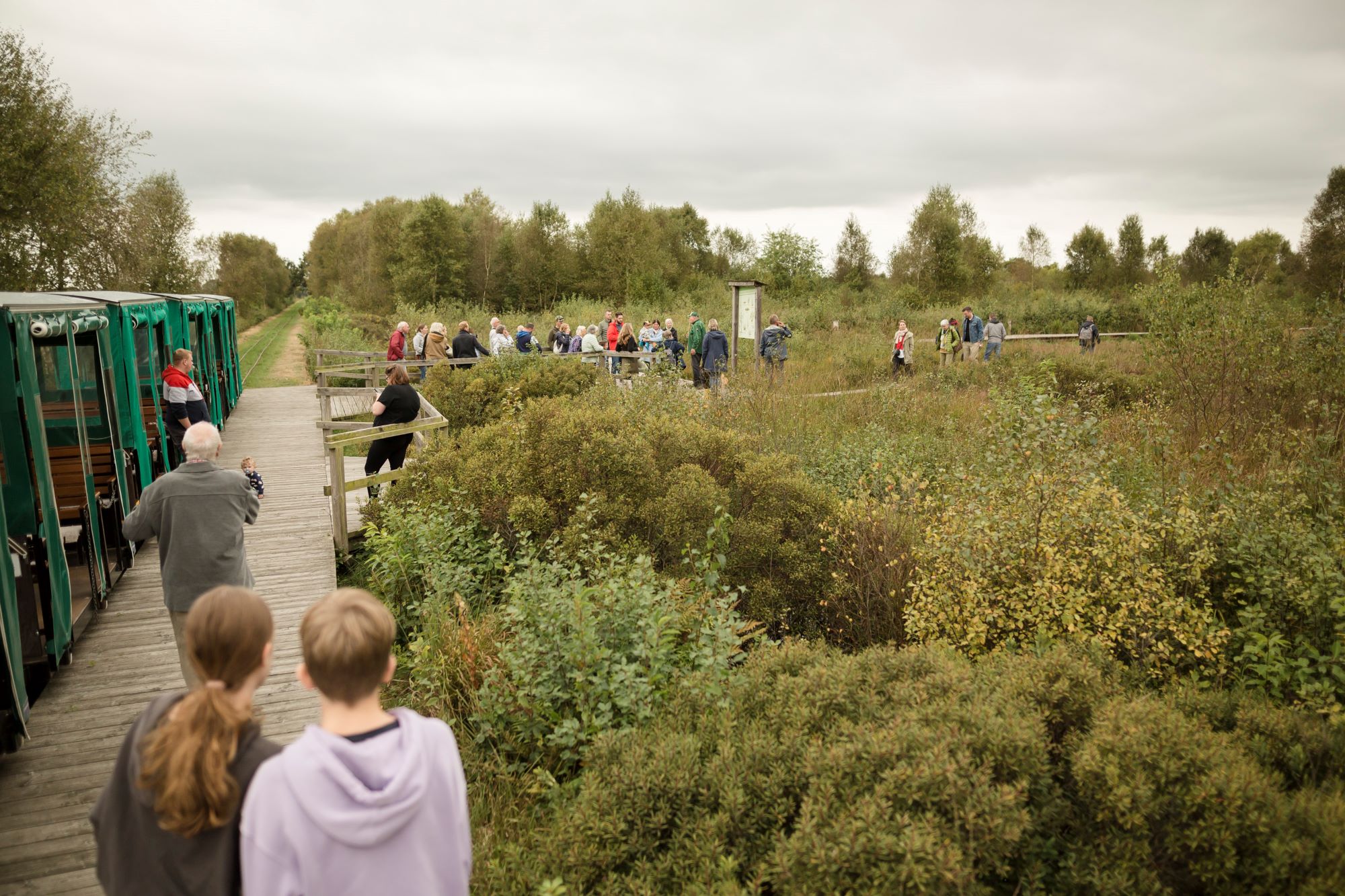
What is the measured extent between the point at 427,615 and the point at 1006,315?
32.8 metres

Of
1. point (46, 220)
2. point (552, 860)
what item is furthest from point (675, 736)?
point (46, 220)

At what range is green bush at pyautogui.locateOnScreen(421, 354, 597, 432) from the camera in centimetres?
1298

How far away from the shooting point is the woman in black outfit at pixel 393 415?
29.2ft

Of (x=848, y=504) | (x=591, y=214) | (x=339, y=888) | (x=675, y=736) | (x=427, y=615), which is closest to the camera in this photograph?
(x=339, y=888)

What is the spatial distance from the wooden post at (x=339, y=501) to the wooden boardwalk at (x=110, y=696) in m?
0.13

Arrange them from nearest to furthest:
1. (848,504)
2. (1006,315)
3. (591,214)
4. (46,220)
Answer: (848,504)
(46,220)
(1006,315)
(591,214)

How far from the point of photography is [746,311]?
14398 mm

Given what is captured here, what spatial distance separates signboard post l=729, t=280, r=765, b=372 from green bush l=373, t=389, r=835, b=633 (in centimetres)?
598

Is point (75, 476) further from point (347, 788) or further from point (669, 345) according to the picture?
point (669, 345)

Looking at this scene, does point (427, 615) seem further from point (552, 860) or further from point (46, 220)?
point (46, 220)

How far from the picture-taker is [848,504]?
693 centimetres

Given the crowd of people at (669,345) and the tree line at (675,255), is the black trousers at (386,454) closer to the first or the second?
the crowd of people at (669,345)

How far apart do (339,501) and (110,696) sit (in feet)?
9.84

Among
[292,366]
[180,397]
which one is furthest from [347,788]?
[292,366]
